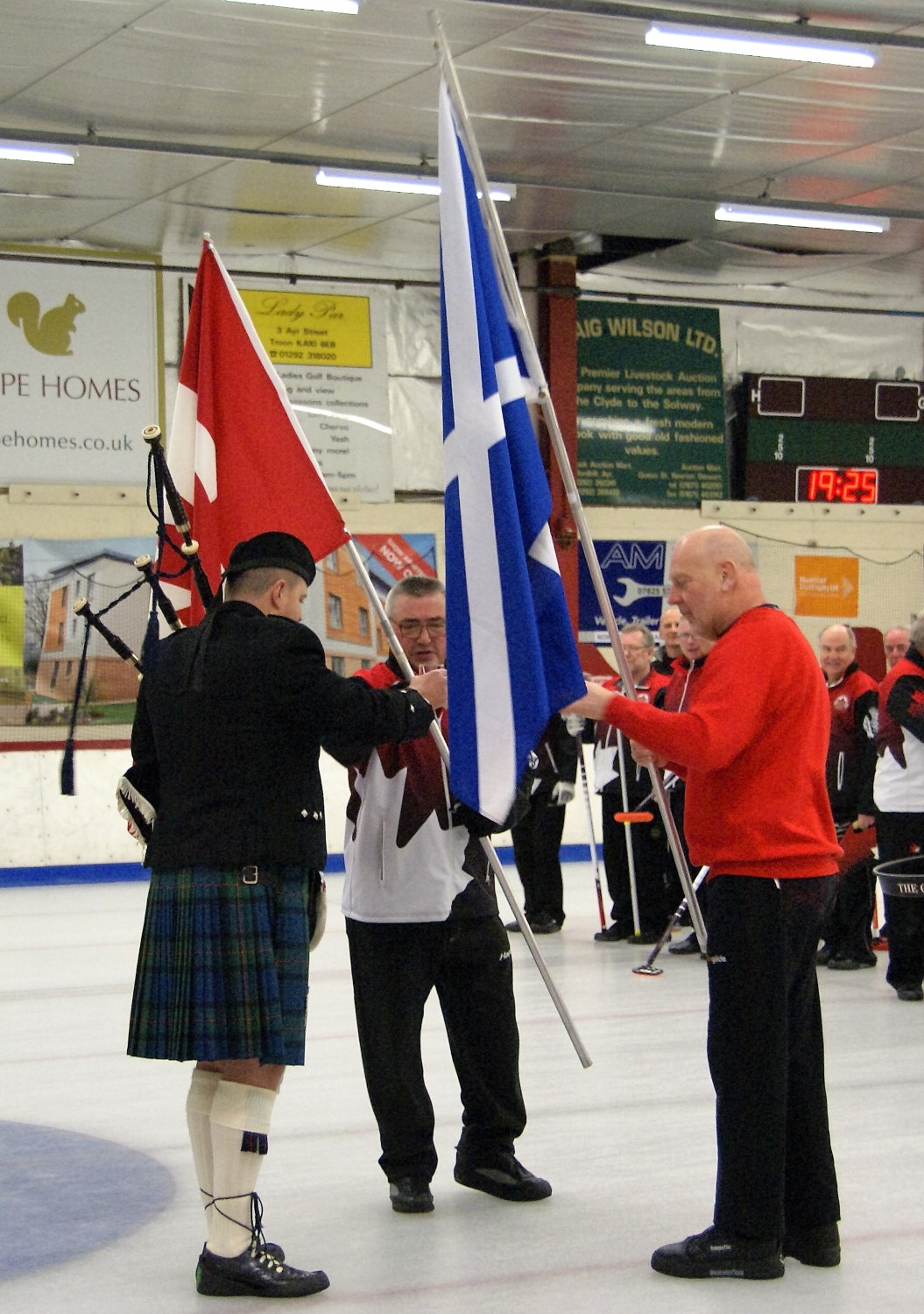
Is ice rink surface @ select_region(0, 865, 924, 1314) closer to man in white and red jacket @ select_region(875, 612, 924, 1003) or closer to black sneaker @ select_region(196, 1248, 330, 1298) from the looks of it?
black sneaker @ select_region(196, 1248, 330, 1298)

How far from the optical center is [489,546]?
13.0ft

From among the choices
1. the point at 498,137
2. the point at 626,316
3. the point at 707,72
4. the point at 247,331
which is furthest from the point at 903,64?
the point at 247,331

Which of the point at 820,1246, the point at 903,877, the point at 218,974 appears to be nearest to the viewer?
the point at 218,974

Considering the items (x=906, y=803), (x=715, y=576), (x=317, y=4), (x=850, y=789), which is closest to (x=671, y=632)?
(x=850, y=789)

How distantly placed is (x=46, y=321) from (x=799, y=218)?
19.1 feet

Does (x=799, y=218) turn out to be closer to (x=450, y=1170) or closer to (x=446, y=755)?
(x=446, y=755)

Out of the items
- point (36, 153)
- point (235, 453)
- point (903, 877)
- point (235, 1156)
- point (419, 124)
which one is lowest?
point (235, 1156)

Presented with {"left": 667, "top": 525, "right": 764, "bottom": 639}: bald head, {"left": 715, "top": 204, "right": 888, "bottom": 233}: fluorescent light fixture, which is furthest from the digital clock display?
{"left": 667, "top": 525, "right": 764, "bottom": 639}: bald head

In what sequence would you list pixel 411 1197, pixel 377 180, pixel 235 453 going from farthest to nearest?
pixel 377 180
pixel 235 453
pixel 411 1197

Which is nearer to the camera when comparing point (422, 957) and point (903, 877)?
point (422, 957)

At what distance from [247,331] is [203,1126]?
2160 mm

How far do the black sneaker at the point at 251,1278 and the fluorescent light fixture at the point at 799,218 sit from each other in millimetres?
10245

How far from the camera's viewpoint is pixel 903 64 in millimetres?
9562

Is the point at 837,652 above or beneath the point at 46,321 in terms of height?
beneath
